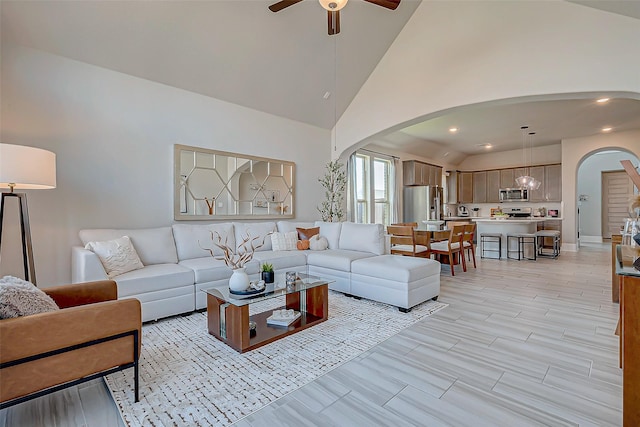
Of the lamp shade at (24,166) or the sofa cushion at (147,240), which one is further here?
the sofa cushion at (147,240)

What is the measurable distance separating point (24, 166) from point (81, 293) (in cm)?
125

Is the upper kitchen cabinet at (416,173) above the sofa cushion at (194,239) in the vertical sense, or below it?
above

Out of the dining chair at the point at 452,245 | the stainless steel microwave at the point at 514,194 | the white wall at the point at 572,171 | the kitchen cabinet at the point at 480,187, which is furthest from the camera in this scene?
the kitchen cabinet at the point at 480,187

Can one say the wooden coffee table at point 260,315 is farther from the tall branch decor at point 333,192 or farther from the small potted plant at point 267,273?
the tall branch decor at point 333,192

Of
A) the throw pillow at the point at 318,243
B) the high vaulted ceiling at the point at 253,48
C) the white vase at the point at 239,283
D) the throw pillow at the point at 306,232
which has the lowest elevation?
the white vase at the point at 239,283

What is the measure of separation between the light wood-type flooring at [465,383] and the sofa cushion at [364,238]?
1.38 m

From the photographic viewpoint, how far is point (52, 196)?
10.8ft

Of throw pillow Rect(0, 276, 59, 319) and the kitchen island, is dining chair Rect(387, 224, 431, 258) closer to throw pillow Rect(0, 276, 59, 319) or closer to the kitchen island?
the kitchen island

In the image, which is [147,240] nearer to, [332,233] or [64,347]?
[64,347]

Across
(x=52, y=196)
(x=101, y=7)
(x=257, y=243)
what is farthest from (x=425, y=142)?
(x=52, y=196)

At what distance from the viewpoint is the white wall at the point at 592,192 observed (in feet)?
33.5

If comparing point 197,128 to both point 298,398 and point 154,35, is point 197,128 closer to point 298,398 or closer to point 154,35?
point 154,35

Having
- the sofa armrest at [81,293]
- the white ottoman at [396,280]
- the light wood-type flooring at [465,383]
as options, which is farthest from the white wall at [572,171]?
the sofa armrest at [81,293]

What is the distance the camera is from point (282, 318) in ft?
8.97
